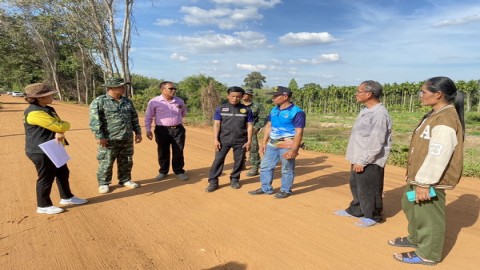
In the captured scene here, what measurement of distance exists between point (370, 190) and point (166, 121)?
3.56m

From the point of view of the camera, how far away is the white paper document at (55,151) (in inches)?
153

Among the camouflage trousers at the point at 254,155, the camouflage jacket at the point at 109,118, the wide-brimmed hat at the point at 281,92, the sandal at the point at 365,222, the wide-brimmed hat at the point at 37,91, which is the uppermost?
the wide-brimmed hat at the point at 281,92

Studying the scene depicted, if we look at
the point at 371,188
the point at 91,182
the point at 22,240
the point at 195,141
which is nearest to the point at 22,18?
the point at 195,141

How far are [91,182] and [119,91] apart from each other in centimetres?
184

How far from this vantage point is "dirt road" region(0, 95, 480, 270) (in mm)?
3035

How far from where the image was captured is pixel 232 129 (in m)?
5.04

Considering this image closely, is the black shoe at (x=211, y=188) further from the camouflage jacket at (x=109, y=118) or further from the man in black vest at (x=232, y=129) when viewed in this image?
the camouflage jacket at (x=109, y=118)

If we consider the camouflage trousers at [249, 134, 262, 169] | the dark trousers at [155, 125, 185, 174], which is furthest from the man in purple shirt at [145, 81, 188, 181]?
the camouflage trousers at [249, 134, 262, 169]

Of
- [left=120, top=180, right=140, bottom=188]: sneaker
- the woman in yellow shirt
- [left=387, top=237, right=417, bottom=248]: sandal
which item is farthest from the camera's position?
[left=120, top=180, right=140, bottom=188]: sneaker

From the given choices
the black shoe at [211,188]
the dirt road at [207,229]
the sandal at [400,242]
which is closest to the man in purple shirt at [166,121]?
the dirt road at [207,229]

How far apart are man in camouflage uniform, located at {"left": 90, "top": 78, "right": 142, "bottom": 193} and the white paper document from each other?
Answer: 654mm

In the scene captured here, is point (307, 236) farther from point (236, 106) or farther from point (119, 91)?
point (119, 91)

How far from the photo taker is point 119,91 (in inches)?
190

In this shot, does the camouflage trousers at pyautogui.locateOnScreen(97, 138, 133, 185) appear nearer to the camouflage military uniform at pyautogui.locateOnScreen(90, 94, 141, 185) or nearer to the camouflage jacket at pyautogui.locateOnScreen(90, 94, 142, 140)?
the camouflage military uniform at pyautogui.locateOnScreen(90, 94, 141, 185)
